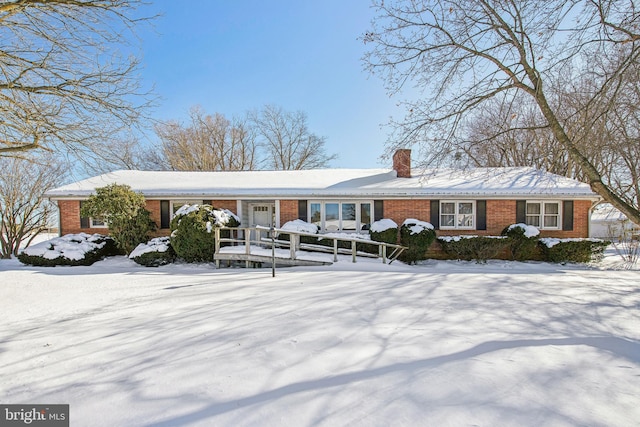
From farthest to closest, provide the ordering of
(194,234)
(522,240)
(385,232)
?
(522,240)
(385,232)
(194,234)

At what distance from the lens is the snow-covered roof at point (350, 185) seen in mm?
11922

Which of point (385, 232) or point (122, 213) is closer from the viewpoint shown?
point (122, 213)

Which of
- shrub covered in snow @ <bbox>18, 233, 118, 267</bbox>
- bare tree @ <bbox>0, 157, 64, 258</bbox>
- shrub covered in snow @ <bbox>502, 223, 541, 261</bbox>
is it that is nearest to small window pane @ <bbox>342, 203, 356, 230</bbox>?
shrub covered in snow @ <bbox>502, 223, 541, 261</bbox>

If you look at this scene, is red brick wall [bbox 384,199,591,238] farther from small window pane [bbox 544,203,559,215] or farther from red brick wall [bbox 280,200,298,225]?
red brick wall [bbox 280,200,298,225]

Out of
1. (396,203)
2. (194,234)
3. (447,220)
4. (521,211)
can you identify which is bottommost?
(194,234)

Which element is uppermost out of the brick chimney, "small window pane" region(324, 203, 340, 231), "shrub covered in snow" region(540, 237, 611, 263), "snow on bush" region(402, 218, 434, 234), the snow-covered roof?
the brick chimney

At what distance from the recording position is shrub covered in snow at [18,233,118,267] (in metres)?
10.0

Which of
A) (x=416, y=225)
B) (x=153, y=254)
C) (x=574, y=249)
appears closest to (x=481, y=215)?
(x=416, y=225)

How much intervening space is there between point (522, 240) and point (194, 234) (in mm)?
13200

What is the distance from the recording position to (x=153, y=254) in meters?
10.1

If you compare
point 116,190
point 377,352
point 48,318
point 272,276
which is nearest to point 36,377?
point 48,318

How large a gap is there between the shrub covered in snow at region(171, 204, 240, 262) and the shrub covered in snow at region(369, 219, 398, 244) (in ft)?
20.2

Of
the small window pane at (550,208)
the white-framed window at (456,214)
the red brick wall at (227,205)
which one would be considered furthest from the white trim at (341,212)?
the small window pane at (550,208)

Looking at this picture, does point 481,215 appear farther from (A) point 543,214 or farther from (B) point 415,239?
(B) point 415,239
